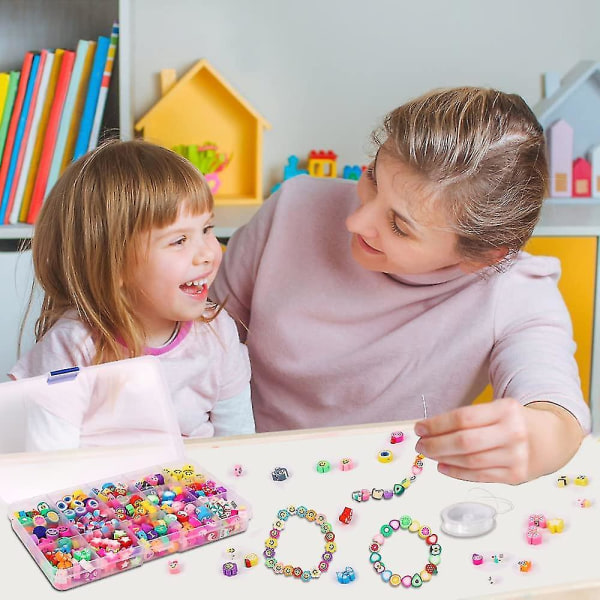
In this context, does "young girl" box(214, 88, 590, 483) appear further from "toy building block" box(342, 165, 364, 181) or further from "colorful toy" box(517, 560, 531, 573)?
"toy building block" box(342, 165, 364, 181)

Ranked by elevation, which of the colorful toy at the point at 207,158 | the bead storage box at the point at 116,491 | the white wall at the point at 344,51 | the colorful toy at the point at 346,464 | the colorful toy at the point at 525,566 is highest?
the white wall at the point at 344,51

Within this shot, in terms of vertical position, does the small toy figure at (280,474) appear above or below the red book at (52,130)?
below

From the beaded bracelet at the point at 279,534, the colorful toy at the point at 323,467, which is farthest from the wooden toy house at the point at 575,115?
the beaded bracelet at the point at 279,534

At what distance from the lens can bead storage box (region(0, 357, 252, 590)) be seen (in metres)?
0.70

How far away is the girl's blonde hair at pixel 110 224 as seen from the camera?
1.11m

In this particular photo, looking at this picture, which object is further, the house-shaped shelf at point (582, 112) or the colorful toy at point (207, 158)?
the house-shaped shelf at point (582, 112)

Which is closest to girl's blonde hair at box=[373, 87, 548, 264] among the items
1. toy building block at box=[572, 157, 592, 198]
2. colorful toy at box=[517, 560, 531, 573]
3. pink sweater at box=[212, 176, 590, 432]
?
pink sweater at box=[212, 176, 590, 432]

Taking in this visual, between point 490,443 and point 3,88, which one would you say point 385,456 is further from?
point 3,88

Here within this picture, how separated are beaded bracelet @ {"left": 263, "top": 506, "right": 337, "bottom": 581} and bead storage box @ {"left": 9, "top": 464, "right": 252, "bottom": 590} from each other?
1.1 inches

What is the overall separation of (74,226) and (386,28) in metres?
1.56

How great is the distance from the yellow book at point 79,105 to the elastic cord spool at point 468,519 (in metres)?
Answer: 1.41

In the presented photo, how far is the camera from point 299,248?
53.5 inches

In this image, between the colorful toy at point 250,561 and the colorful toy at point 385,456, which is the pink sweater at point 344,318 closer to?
the colorful toy at point 385,456

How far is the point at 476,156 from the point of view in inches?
41.7
